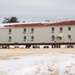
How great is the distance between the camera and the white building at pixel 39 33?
76.9 meters

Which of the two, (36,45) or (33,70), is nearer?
(33,70)

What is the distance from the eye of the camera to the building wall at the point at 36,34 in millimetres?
76938

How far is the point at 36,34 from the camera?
78.5 meters

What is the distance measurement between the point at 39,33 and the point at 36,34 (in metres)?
1.00

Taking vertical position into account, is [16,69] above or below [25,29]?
below

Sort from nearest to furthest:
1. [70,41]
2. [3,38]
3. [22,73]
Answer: [22,73], [70,41], [3,38]

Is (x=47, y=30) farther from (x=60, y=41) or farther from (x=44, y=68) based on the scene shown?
(x=44, y=68)

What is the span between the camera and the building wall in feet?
252

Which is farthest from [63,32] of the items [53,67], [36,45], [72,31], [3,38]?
→ [53,67]

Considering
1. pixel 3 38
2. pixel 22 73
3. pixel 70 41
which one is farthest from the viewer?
pixel 3 38

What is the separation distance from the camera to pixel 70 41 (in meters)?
75.7

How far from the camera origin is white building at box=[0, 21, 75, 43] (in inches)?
3027

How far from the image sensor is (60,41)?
250 feet

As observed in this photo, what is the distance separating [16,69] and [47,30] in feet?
225
